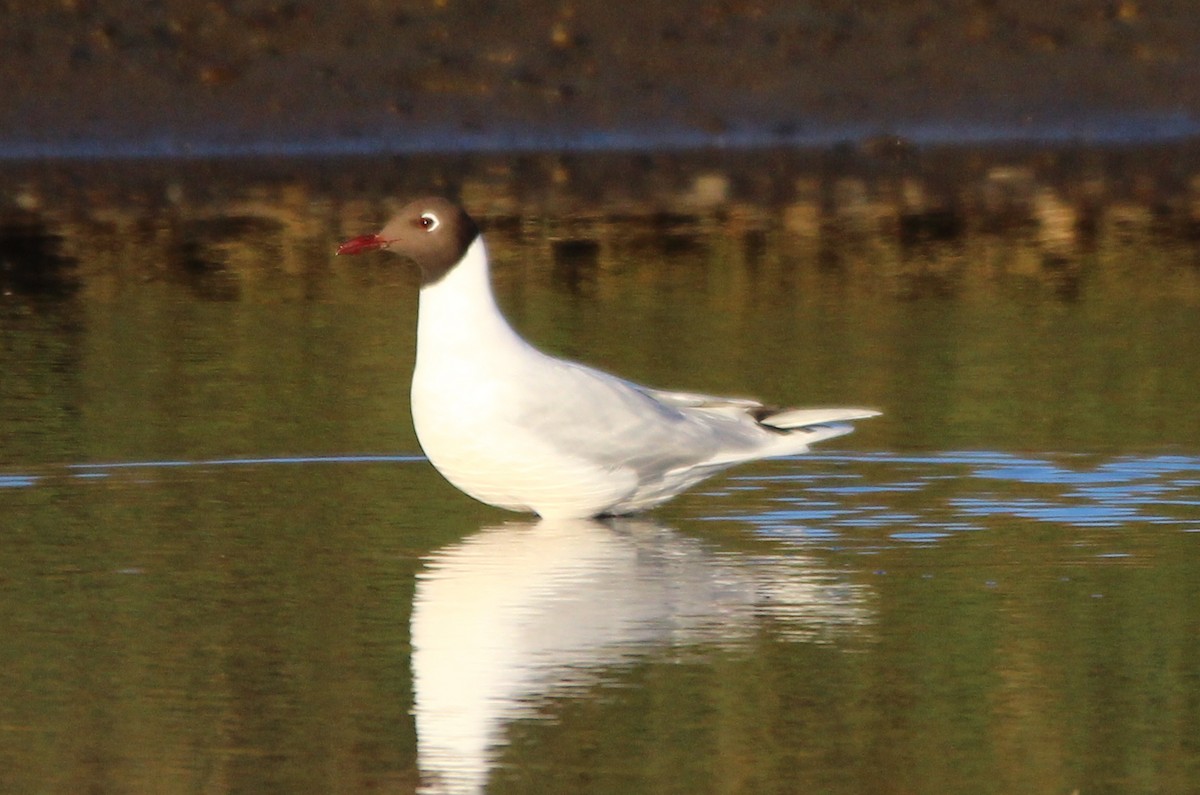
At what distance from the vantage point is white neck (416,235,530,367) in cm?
844

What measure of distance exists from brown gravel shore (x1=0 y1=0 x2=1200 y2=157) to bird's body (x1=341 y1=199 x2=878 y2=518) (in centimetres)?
1381

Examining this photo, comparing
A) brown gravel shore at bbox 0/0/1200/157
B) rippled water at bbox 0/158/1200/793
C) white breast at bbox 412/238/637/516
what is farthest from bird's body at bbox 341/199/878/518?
brown gravel shore at bbox 0/0/1200/157

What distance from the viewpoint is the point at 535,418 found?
8312mm

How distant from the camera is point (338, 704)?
6.09 m

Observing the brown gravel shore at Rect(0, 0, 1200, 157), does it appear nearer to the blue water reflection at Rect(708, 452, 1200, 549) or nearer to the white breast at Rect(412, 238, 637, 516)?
the blue water reflection at Rect(708, 452, 1200, 549)

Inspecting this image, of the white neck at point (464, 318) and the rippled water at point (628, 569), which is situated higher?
the white neck at point (464, 318)

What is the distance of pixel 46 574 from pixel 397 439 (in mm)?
2540

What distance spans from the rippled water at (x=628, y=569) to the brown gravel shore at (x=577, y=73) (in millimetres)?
8411

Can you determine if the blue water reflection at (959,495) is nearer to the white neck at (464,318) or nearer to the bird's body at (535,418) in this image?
the bird's body at (535,418)

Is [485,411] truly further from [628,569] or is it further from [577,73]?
[577,73]

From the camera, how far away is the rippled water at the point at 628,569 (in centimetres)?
572

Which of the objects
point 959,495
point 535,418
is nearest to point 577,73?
point 959,495

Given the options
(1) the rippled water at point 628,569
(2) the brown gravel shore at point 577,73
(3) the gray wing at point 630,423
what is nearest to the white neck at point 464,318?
(3) the gray wing at point 630,423

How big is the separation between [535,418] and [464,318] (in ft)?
1.37
